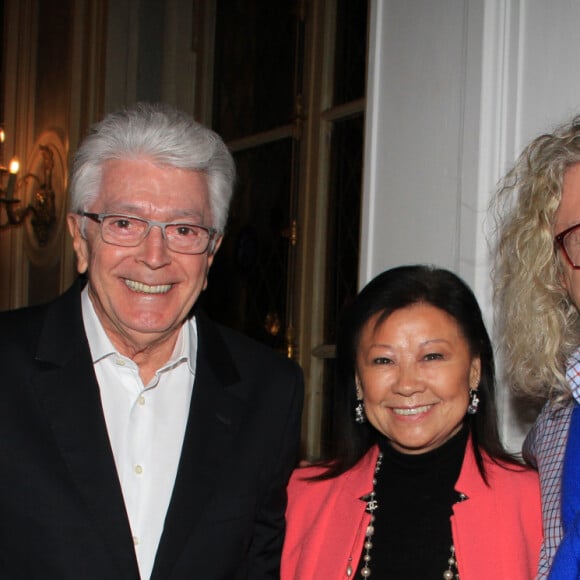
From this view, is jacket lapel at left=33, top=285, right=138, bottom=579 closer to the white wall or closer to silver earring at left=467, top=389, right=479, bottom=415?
silver earring at left=467, top=389, right=479, bottom=415

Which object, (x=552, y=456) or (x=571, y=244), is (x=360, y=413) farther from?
(x=571, y=244)

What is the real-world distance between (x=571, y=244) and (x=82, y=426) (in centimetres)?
102

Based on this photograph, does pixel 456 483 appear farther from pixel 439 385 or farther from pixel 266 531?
pixel 266 531

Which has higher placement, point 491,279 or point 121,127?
point 121,127

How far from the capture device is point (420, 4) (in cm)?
248

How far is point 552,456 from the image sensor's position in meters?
1.84

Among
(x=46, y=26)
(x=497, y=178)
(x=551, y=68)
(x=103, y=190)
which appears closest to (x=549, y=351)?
(x=497, y=178)

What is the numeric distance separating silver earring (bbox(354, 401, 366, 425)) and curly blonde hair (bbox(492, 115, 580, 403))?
0.42 metres

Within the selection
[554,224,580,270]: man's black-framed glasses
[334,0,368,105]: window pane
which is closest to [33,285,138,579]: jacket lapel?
[554,224,580,270]: man's black-framed glasses

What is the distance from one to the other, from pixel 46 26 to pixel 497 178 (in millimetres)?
3799

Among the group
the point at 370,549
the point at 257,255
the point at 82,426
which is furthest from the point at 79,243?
the point at 257,255

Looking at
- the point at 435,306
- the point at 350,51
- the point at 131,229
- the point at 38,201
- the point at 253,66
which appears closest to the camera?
the point at 131,229

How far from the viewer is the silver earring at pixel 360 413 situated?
7.52 ft

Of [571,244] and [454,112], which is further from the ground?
[454,112]
